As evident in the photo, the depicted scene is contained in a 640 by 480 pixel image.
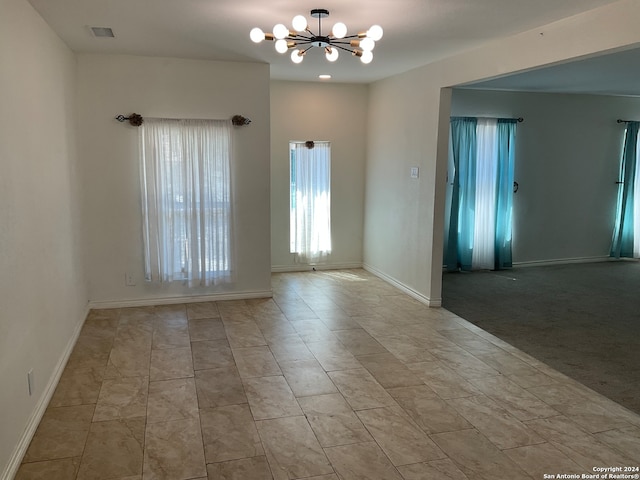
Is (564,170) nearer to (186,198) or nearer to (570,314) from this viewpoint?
(570,314)

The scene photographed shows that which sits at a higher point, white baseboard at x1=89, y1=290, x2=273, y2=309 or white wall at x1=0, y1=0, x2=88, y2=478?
white wall at x1=0, y1=0, x2=88, y2=478

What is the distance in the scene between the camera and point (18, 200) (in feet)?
8.99

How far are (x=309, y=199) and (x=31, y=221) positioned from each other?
4069 millimetres

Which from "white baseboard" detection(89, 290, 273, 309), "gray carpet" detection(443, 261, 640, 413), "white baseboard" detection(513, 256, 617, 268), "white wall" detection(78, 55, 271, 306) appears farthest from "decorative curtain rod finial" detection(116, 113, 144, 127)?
"white baseboard" detection(513, 256, 617, 268)

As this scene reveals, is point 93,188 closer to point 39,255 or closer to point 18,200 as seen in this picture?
point 39,255

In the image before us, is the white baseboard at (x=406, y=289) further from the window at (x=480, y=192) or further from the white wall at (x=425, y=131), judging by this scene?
the window at (x=480, y=192)

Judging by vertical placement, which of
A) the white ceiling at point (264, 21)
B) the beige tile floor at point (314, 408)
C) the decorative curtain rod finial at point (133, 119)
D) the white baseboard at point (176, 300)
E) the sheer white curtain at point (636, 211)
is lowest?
the beige tile floor at point (314, 408)

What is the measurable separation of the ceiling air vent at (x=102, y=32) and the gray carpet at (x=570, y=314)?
13.2 ft

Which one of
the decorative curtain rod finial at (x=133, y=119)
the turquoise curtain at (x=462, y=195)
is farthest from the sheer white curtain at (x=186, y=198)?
the turquoise curtain at (x=462, y=195)

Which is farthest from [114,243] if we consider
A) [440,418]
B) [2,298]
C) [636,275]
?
[636,275]

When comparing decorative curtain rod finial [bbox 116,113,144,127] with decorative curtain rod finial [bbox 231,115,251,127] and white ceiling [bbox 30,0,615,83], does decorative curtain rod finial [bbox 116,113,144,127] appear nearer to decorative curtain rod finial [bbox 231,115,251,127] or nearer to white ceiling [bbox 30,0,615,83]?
white ceiling [bbox 30,0,615,83]

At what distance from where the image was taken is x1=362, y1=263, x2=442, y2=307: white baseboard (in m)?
5.30

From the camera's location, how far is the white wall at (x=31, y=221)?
8.29ft

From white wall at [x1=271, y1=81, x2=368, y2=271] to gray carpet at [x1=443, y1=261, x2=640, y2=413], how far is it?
155cm
